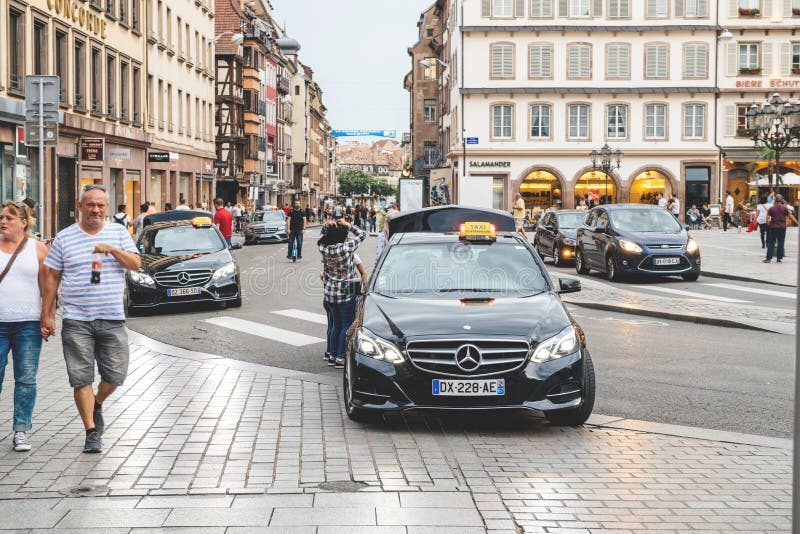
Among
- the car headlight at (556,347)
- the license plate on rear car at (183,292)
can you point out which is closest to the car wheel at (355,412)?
the car headlight at (556,347)

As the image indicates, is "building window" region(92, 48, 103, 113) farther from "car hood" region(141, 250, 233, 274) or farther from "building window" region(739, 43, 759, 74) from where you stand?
"building window" region(739, 43, 759, 74)

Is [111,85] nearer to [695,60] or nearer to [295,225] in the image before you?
[295,225]

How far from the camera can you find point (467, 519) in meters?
5.68

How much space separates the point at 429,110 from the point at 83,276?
300ft

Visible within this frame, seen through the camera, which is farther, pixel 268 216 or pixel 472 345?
pixel 268 216

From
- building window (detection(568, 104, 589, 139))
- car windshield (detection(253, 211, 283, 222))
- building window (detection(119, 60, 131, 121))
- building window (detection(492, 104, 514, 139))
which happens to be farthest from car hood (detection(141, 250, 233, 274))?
building window (detection(568, 104, 589, 139))

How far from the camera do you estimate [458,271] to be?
31.4 ft

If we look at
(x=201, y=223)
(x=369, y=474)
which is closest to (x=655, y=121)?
(x=201, y=223)

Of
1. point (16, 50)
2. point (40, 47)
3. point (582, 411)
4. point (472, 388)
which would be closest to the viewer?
point (472, 388)

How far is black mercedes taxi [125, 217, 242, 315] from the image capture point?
17781 millimetres

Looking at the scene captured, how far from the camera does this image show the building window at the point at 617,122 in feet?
214

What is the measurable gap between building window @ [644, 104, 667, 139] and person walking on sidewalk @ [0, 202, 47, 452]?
60.4 meters

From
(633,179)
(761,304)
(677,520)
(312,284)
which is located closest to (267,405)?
(677,520)

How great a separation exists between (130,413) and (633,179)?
59.2 meters
